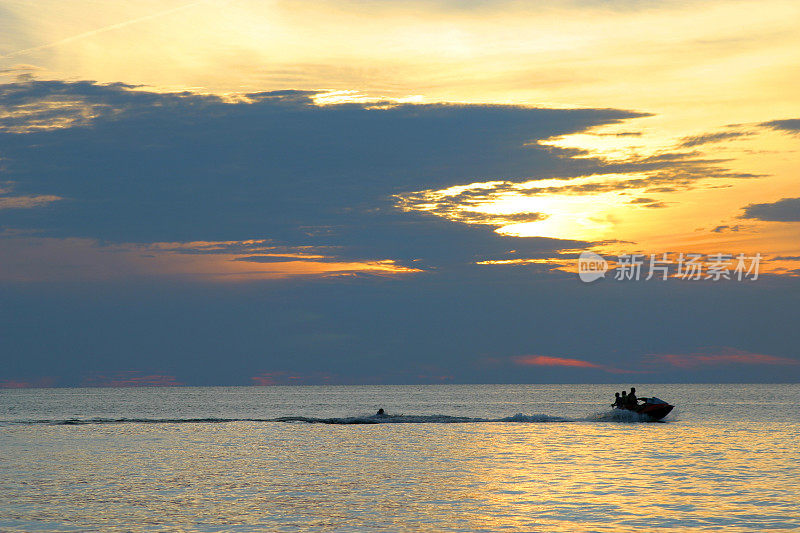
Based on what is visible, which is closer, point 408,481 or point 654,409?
point 408,481

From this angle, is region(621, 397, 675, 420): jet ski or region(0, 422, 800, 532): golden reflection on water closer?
region(0, 422, 800, 532): golden reflection on water

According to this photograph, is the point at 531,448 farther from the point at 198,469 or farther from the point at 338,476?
the point at 198,469

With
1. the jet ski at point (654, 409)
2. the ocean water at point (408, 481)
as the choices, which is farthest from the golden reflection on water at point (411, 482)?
the jet ski at point (654, 409)

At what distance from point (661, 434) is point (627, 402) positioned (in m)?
13.0

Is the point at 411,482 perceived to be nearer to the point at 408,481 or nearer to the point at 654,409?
the point at 408,481

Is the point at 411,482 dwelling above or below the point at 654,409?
above

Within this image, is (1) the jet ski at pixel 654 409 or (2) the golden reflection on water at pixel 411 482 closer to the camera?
(2) the golden reflection on water at pixel 411 482

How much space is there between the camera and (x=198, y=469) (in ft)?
124

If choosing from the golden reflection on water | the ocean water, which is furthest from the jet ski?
the golden reflection on water

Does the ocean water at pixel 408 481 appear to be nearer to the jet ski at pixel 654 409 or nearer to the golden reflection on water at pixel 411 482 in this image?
the golden reflection on water at pixel 411 482

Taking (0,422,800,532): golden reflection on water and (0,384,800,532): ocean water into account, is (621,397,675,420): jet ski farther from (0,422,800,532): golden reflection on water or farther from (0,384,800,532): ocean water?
(0,422,800,532): golden reflection on water

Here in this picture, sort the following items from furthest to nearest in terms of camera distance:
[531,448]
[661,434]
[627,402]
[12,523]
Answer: [627,402], [661,434], [531,448], [12,523]

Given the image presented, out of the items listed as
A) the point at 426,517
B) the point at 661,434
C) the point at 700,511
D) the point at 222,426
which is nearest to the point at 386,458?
the point at 426,517

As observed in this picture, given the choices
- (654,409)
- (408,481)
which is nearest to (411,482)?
(408,481)
